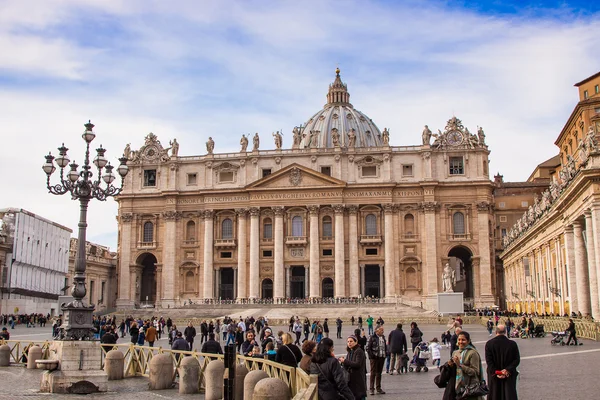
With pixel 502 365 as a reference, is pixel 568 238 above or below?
above

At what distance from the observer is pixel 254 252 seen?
2721 inches

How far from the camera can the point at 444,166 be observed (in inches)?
2699

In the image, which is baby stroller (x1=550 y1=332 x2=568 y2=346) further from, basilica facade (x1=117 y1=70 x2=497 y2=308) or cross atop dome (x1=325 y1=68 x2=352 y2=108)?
cross atop dome (x1=325 y1=68 x2=352 y2=108)

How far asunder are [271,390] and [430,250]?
57475 mm

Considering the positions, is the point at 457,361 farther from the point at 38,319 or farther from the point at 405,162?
the point at 405,162

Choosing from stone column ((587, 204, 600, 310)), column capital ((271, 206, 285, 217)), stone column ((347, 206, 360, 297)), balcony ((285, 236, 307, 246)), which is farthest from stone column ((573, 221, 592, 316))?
column capital ((271, 206, 285, 217))

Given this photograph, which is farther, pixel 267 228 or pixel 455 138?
pixel 267 228

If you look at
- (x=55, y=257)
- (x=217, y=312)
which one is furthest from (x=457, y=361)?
(x=55, y=257)

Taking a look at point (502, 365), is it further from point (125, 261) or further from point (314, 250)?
point (125, 261)

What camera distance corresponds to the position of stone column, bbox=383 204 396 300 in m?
66.3

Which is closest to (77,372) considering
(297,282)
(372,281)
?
(372,281)

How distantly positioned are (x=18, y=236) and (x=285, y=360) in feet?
196

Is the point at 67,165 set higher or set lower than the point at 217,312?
higher

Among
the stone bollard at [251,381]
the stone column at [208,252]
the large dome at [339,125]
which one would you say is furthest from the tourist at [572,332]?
the large dome at [339,125]
